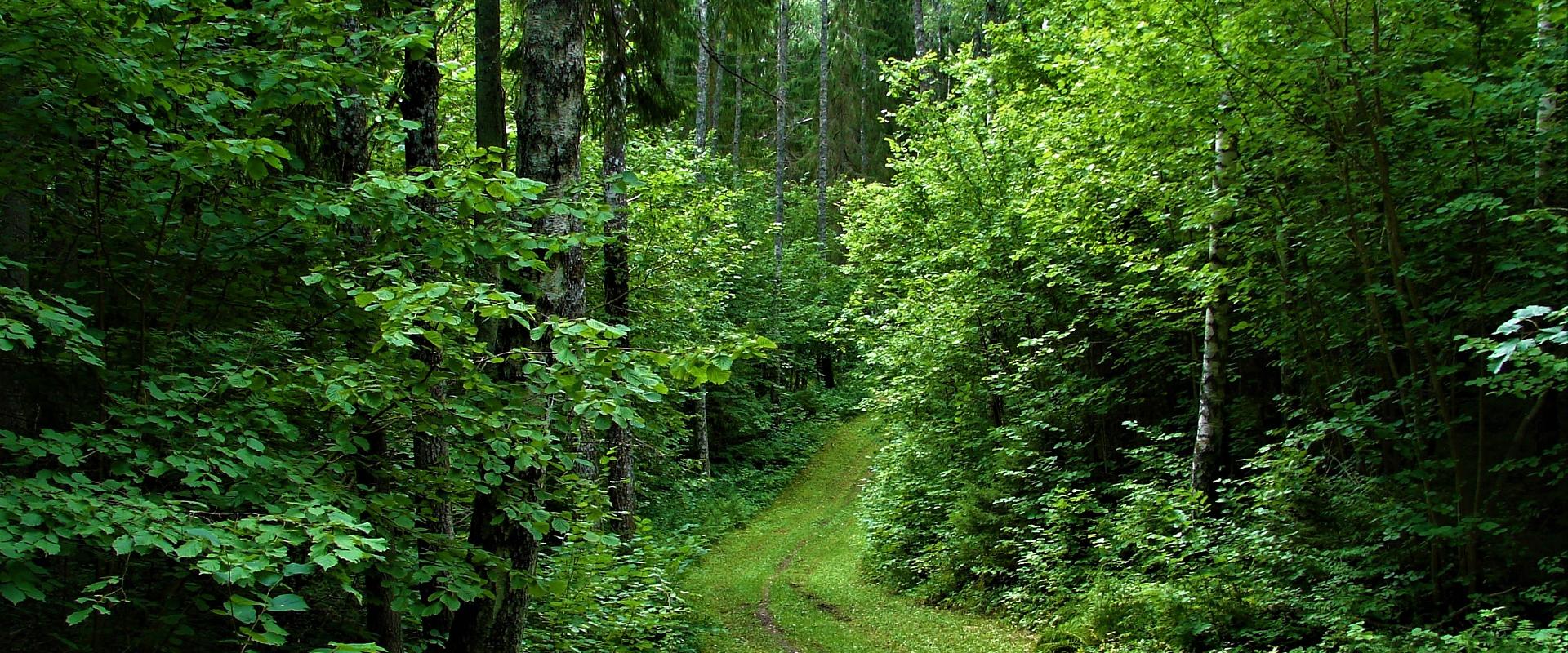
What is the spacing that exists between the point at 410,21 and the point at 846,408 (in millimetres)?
31283

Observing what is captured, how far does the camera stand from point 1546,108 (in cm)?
635

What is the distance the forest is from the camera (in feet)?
13.1

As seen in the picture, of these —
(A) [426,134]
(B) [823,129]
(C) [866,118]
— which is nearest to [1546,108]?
(A) [426,134]

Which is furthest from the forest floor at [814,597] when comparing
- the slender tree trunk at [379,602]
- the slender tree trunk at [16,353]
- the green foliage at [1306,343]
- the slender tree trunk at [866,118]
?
the slender tree trunk at [866,118]

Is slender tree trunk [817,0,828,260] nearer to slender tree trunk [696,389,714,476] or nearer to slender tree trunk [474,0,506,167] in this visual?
slender tree trunk [696,389,714,476]

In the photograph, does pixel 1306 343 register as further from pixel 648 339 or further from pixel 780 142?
pixel 780 142

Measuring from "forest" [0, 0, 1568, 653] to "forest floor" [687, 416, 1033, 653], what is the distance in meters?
0.16

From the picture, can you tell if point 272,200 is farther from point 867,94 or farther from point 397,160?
point 867,94

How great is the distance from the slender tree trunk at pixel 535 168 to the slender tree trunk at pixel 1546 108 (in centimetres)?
673

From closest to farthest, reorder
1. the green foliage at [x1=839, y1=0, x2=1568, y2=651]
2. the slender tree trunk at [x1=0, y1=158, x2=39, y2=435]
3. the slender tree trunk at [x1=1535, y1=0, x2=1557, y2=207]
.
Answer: the slender tree trunk at [x1=0, y1=158, x2=39, y2=435]
the slender tree trunk at [x1=1535, y1=0, x2=1557, y2=207]
the green foliage at [x1=839, y1=0, x2=1568, y2=651]

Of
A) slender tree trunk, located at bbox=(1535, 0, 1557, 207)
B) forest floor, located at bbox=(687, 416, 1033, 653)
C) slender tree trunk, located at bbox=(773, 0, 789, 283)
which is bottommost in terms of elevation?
forest floor, located at bbox=(687, 416, 1033, 653)

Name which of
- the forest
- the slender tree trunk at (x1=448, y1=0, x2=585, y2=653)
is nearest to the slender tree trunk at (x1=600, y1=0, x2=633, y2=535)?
the forest

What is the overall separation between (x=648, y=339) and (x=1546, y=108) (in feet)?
41.5

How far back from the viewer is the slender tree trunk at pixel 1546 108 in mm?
5832
